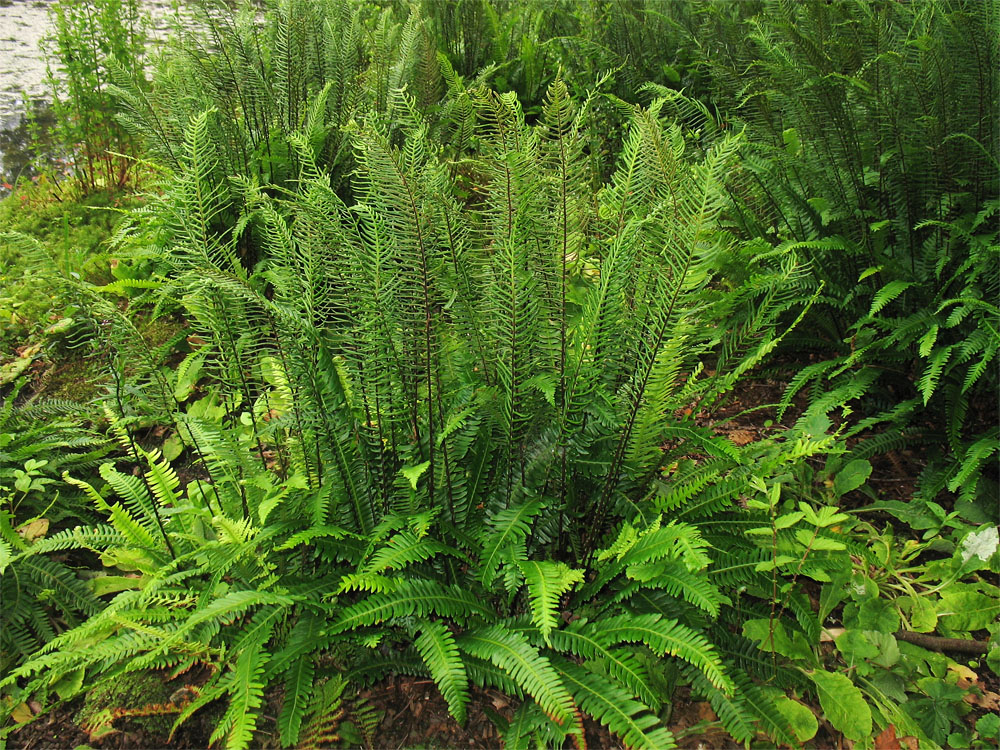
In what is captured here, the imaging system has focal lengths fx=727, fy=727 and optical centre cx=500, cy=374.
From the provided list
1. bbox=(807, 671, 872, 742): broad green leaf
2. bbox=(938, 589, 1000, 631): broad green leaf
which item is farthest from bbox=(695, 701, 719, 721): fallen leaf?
bbox=(938, 589, 1000, 631): broad green leaf

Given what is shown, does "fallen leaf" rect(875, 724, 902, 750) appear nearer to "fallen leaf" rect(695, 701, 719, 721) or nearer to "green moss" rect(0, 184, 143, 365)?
"fallen leaf" rect(695, 701, 719, 721)

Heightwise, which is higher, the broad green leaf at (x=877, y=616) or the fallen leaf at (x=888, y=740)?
the broad green leaf at (x=877, y=616)

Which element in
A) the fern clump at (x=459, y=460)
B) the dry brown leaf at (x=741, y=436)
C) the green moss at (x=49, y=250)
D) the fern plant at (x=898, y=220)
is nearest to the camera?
the fern clump at (x=459, y=460)

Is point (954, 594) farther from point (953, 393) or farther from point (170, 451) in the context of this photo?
point (170, 451)

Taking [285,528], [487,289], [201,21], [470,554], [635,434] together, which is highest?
[201,21]

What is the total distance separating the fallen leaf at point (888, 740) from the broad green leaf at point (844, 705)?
98 mm

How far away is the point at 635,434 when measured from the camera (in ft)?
6.95

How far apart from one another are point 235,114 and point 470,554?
3.35 m

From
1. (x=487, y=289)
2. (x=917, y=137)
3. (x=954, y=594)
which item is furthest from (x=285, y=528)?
(x=917, y=137)

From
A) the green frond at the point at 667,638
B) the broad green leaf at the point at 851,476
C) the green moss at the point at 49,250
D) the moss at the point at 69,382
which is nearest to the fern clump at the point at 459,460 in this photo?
the green frond at the point at 667,638

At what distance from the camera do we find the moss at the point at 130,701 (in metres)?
2.06

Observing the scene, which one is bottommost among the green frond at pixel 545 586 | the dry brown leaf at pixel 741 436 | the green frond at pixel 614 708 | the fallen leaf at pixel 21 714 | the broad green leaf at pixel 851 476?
the fallen leaf at pixel 21 714

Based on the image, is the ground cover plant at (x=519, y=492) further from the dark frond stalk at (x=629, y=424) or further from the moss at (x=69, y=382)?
the moss at (x=69, y=382)

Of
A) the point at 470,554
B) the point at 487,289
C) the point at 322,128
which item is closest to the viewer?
the point at 487,289
